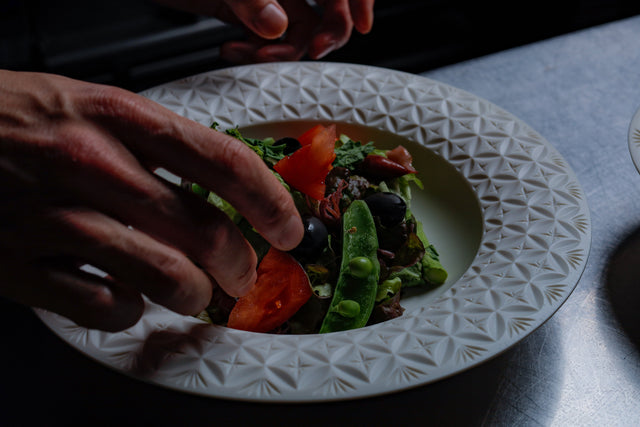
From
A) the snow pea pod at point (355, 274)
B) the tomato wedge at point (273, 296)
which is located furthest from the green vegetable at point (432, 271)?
the tomato wedge at point (273, 296)

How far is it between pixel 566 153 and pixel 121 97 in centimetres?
120

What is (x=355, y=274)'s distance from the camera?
0.98 m

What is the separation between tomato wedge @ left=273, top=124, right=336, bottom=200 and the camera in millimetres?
1100

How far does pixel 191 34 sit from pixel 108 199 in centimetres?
194

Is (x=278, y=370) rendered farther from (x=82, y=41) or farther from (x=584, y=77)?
(x=82, y=41)

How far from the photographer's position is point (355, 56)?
9.80ft

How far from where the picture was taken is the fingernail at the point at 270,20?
1.42 meters

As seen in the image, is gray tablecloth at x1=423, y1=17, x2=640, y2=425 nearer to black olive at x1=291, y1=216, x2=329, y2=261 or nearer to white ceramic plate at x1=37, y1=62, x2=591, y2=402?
white ceramic plate at x1=37, y1=62, x2=591, y2=402

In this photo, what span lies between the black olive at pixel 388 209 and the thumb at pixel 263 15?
1.99 ft

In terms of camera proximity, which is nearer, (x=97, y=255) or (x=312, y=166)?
(x=97, y=255)

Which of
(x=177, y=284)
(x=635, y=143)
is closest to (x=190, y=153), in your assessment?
(x=177, y=284)

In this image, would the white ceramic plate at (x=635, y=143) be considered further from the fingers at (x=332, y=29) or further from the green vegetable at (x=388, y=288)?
the fingers at (x=332, y=29)

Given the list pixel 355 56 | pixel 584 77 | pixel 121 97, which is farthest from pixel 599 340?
pixel 355 56

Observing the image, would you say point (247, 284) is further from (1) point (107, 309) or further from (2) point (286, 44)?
(2) point (286, 44)
